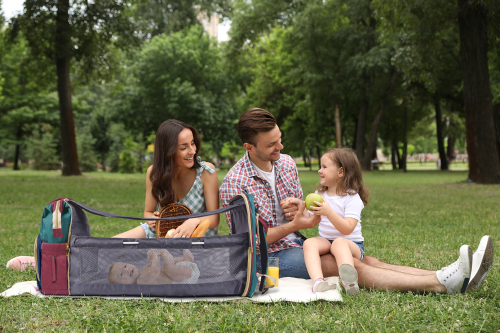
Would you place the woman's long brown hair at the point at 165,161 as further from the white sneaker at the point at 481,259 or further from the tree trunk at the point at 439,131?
the tree trunk at the point at 439,131

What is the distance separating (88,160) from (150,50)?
1105 centimetres

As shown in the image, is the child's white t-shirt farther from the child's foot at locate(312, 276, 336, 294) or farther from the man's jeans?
the child's foot at locate(312, 276, 336, 294)

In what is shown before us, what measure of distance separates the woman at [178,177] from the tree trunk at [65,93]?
16538 millimetres

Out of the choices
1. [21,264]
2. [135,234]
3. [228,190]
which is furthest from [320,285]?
[21,264]

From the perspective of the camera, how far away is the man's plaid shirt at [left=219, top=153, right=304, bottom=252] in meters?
3.62

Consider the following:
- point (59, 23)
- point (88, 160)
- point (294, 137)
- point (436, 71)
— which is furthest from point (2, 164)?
point (436, 71)

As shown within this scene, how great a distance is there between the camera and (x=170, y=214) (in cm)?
367

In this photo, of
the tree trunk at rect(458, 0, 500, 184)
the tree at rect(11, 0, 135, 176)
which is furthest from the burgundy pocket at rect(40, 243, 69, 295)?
the tree at rect(11, 0, 135, 176)

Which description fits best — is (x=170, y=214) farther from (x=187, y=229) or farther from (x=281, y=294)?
(x=281, y=294)

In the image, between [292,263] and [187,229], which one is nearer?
[187,229]

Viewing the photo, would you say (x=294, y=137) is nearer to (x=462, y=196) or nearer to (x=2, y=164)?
(x=462, y=196)

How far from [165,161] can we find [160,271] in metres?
1.03

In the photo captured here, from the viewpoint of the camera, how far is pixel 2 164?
52531 mm

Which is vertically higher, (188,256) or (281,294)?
(188,256)
